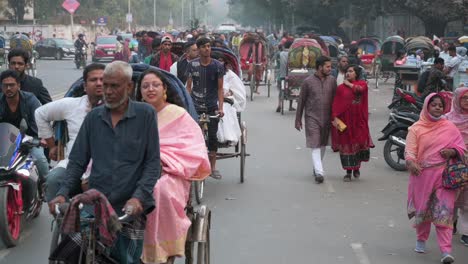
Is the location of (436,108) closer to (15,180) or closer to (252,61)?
(15,180)

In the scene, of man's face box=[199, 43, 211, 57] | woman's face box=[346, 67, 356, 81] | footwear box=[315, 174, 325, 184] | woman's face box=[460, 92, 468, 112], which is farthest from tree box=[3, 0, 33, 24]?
woman's face box=[460, 92, 468, 112]

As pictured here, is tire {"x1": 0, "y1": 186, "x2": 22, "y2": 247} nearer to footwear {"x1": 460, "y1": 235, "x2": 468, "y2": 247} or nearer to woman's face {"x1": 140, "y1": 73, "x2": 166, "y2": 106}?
woman's face {"x1": 140, "y1": 73, "x2": 166, "y2": 106}

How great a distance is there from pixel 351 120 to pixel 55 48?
44.1 metres

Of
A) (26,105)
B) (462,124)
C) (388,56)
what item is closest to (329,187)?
(462,124)

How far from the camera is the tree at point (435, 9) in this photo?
32094 millimetres

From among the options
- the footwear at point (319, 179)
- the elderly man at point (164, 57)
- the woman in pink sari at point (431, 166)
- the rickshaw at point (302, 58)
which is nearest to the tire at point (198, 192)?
the footwear at point (319, 179)

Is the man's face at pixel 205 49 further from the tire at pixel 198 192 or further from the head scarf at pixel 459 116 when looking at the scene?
the head scarf at pixel 459 116

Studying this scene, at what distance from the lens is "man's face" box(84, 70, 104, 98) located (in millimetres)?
6047

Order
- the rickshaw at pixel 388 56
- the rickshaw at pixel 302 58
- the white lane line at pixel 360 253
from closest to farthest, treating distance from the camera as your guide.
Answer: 1. the white lane line at pixel 360 253
2. the rickshaw at pixel 302 58
3. the rickshaw at pixel 388 56

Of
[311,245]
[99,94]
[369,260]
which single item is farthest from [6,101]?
[369,260]

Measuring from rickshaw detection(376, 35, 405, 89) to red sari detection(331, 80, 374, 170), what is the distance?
64.3ft

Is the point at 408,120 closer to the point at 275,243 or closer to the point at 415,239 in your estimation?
the point at 415,239

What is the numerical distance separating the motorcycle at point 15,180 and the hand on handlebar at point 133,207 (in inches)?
128

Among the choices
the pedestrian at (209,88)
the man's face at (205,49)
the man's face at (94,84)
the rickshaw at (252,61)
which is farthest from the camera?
the rickshaw at (252,61)
